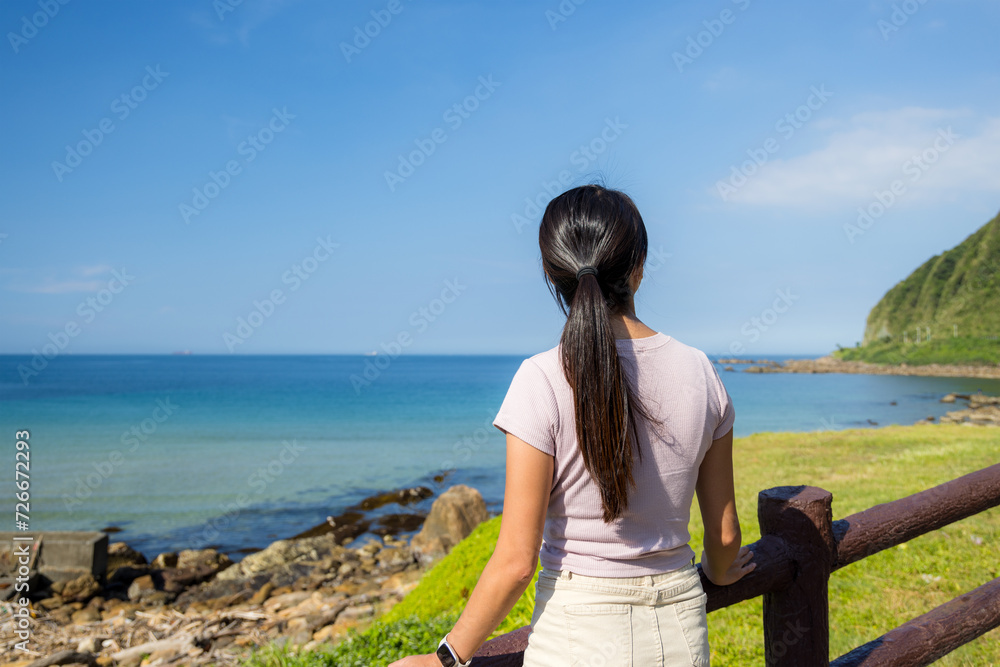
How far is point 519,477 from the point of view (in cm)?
135

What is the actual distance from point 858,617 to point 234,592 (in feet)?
30.8

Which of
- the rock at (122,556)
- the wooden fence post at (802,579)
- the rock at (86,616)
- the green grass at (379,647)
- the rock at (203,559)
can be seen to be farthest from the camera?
the rock at (203,559)

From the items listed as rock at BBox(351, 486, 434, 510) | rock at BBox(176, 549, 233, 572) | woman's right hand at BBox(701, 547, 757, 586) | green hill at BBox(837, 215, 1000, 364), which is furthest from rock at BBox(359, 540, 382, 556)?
green hill at BBox(837, 215, 1000, 364)

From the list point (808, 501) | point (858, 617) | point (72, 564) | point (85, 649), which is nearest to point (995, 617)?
point (808, 501)

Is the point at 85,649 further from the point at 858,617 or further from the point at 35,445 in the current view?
the point at 35,445

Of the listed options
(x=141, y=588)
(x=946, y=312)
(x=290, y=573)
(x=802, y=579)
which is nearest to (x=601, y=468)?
(x=802, y=579)

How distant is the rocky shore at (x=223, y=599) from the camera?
307 inches

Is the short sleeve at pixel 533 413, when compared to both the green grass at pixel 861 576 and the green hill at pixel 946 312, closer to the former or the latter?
the green grass at pixel 861 576

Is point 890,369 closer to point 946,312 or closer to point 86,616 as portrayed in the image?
point 946,312

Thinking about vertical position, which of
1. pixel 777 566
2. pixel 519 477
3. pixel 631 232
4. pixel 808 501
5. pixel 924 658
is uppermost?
pixel 631 232

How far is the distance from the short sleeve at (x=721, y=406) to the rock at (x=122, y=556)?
522 inches

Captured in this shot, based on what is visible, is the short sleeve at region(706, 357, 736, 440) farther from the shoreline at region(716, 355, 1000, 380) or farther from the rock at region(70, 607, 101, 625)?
the shoreline at region(716, 355, 1000, 380)

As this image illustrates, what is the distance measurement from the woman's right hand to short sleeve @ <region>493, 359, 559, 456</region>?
738mm

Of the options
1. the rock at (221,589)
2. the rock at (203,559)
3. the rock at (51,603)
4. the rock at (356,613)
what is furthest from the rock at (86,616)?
the rock at (356,613)
